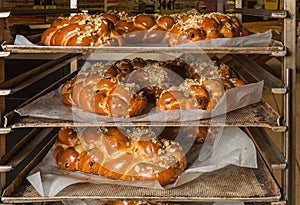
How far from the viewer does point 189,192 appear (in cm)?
129

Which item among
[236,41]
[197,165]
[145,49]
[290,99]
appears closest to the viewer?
[145,49]

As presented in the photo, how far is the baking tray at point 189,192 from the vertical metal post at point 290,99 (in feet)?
0.13

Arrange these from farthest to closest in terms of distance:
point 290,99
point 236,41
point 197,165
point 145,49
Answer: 1. point 197,165
2. point 236,41
3. point 290,99
4. point 145,49

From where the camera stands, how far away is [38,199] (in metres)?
1.26

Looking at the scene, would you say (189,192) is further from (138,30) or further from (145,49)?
(138,30)

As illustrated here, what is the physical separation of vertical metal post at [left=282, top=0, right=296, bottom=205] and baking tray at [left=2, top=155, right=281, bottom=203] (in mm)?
40

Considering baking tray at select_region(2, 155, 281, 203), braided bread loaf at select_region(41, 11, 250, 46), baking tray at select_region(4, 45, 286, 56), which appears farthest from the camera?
braided bread loaf at select_region(41, 11, 250, 46)

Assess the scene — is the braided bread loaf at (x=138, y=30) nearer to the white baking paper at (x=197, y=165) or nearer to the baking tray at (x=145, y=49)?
the baking tray at (x=145, y=49)

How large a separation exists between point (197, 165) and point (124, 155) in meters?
0.23

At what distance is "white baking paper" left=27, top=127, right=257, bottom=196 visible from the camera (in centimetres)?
132

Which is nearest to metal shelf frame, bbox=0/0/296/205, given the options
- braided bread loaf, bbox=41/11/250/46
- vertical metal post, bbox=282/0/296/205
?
vertical metal post, bbox=282/0/296/205

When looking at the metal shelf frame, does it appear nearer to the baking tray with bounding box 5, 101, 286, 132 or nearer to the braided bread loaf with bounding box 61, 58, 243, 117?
the baking tray with bounding box 5, 101, 286, 132

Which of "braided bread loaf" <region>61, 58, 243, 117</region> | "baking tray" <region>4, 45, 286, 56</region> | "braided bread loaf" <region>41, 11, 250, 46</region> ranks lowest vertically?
"braided bread loaf" <region>61, 58, 243, 117</region>

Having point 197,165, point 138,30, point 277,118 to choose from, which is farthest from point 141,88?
point 277,118
